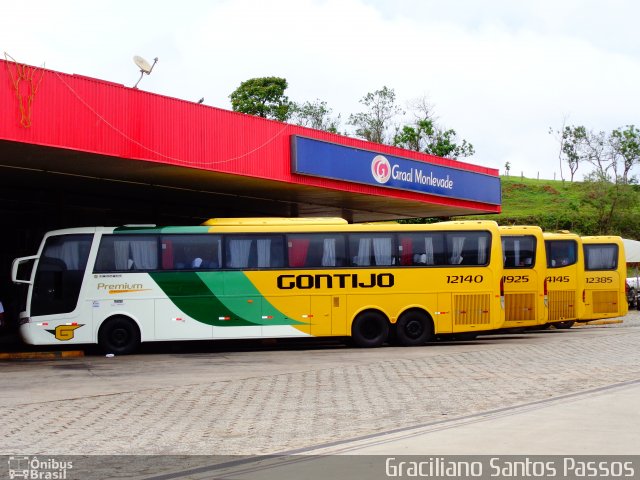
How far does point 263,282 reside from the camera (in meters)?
22.4

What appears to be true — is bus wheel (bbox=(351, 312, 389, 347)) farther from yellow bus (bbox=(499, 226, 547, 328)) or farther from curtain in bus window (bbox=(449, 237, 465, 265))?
yellow bus (bbox=(499, 226, 547, 328))

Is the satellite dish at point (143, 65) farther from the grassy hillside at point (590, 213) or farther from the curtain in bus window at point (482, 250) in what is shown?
the grassy hillside at point (590, 213)

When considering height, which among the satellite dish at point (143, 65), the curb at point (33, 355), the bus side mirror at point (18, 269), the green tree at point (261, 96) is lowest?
the curb at point (33, 355)

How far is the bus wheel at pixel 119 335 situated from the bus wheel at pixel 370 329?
5.27m

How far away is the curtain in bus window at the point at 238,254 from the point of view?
73.3 feet

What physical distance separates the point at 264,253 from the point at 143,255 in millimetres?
2887

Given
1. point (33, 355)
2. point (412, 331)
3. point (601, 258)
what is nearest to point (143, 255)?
point (33, 355)

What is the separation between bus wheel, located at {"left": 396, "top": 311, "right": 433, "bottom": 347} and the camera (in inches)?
908

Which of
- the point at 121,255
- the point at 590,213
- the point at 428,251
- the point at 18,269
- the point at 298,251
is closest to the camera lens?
the point at 18,269

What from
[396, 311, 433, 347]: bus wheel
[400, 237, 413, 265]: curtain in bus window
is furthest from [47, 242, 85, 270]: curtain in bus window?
[396, 311, 433, 347]: bus wheel

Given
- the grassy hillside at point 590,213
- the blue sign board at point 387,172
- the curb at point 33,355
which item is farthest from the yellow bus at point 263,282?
Answer: the grassy hillside at point 590,213

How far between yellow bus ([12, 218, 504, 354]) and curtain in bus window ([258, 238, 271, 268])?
0.02m

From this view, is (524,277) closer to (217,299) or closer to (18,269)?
(217,299)

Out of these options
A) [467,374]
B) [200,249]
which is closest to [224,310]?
[200,249]
